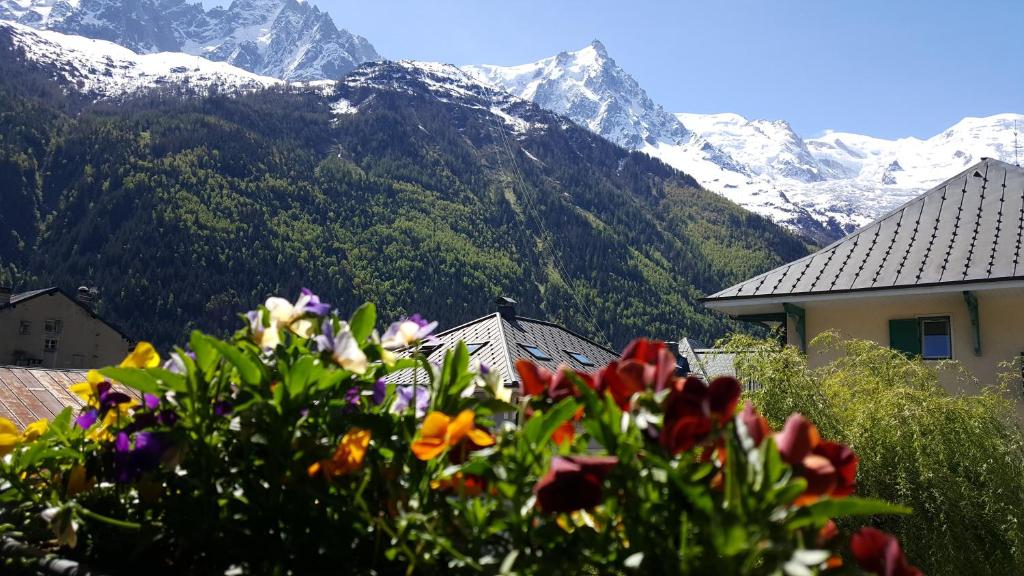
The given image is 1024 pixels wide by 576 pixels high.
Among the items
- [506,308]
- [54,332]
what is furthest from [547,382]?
[54,332]

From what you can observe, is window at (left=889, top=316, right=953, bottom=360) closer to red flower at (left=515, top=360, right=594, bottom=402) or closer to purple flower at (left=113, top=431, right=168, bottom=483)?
red flower at (left=515, top=360, right=594, bottom=402)

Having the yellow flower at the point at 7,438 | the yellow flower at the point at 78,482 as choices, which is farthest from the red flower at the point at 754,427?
the yellow flower at the point at 7,438

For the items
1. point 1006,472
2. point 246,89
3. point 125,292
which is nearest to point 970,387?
point 1006,472

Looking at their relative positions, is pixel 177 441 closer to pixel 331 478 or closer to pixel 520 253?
pixel 331 478

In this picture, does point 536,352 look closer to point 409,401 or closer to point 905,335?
point 905,335

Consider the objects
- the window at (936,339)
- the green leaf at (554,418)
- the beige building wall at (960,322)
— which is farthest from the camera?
the window at (936,339)

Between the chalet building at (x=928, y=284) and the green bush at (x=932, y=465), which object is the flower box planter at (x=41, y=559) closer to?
the green bush at (x=932, y=465)

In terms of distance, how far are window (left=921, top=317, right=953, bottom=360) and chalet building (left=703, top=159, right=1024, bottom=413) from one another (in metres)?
0.01

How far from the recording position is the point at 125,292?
93062 millimetres

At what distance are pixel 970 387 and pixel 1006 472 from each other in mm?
3967

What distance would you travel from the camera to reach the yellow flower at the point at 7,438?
1592 millimetres

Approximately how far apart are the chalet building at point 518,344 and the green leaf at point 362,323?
1703cm

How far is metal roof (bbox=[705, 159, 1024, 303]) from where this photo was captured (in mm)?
11242

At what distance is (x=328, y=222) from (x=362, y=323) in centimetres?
12368
